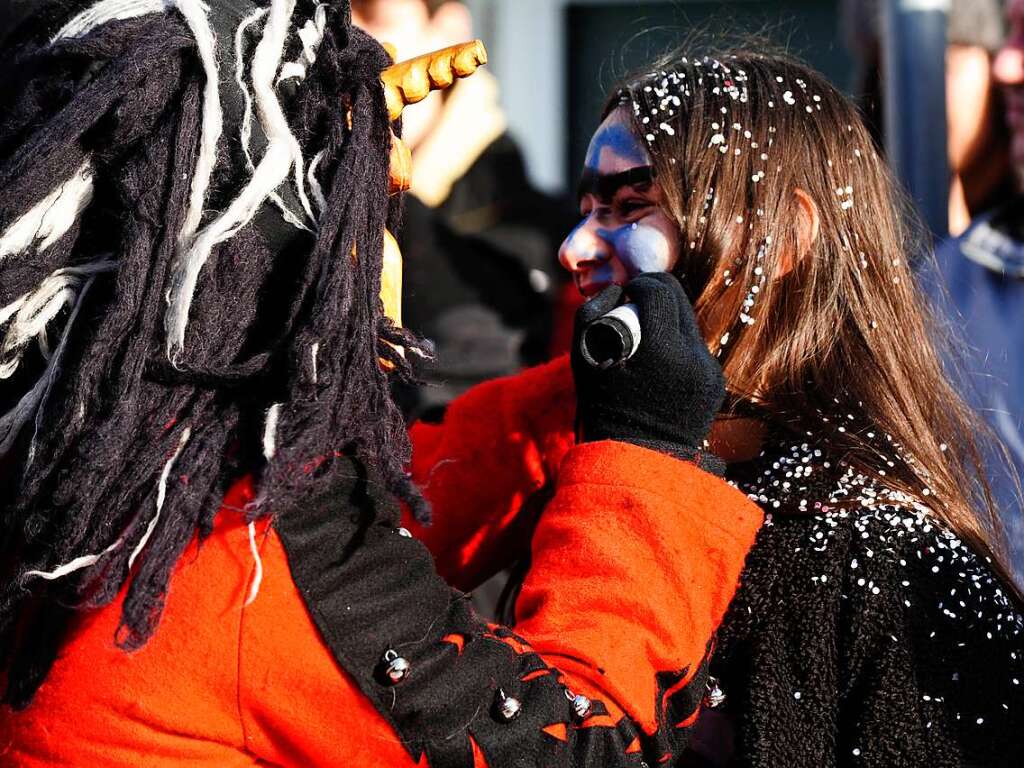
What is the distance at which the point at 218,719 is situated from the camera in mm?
1137

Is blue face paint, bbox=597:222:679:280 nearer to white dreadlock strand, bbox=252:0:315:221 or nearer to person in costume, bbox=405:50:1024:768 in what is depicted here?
person in costume, bbox=405:50:1024:768

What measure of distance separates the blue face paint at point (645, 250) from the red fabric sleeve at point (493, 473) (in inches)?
10.0

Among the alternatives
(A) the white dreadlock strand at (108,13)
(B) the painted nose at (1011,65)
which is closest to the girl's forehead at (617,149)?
(A) the white dreadlock strand at (108,13)

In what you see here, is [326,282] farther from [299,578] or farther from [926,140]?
[926,140]

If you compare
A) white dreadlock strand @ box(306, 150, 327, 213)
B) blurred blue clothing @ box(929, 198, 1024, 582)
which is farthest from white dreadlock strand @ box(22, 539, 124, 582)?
blurred blue clothing @ box(929, 198, 1024, 582)

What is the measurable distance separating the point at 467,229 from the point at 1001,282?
1.57 metres

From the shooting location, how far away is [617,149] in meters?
1.69

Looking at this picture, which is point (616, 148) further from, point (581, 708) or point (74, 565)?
point (74, 565)

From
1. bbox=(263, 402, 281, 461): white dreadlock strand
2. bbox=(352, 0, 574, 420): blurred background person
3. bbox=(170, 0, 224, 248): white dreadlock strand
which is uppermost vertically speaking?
bbox=(170, 0, 224, 248): white dreadlock strand

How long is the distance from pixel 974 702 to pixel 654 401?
20.1 inches

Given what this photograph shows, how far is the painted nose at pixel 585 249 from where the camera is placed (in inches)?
66.3

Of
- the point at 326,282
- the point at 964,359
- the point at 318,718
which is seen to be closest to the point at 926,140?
the point at 964,359

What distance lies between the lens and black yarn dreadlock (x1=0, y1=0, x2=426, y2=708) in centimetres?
111

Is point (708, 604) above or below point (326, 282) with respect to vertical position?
below
